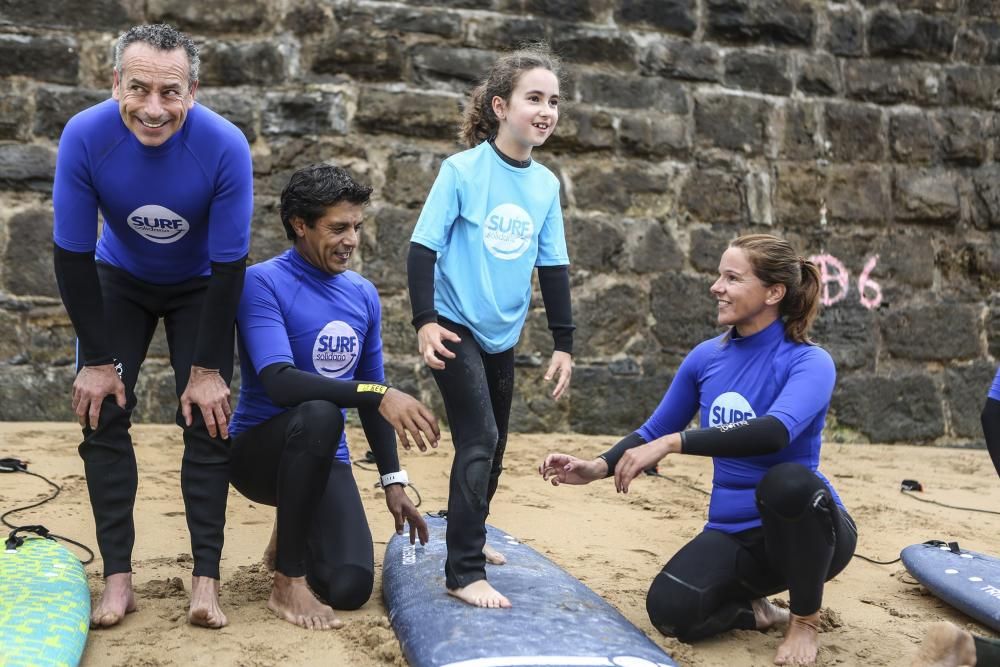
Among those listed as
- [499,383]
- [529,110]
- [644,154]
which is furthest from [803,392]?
[644,154]

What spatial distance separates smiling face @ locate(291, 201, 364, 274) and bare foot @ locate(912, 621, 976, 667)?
1822 mm

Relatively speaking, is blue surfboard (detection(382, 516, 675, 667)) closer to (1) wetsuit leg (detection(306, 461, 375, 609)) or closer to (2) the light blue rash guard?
(1) wetsuit leg (detection(306, 461, 375, 609))

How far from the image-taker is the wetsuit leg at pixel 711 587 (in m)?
2.88

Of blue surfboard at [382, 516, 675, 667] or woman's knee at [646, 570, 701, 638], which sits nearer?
blue surfboard at [382, 516, 675, 667]

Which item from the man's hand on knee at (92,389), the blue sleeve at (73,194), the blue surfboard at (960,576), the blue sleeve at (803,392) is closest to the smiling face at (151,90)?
the blue sleeve at (73,194)

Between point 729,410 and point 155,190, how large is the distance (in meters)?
1.65

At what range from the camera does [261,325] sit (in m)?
3.03

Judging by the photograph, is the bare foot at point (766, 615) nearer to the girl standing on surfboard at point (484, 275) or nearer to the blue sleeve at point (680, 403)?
the blue sleeve at point (680, 403)

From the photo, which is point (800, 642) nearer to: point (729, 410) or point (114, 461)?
point (729, 410)

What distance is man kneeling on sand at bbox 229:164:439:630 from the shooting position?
2904 mm

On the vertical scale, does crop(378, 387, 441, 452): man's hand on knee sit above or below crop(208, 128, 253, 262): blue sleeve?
below

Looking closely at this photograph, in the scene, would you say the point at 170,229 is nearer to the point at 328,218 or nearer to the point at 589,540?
the point at 328,218

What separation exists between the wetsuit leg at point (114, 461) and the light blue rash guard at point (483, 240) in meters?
0.86

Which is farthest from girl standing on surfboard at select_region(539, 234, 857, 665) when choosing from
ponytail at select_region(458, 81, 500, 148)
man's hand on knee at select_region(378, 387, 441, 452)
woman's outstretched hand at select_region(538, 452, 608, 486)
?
ponytail at select_region(458, 81, 500, 148)
